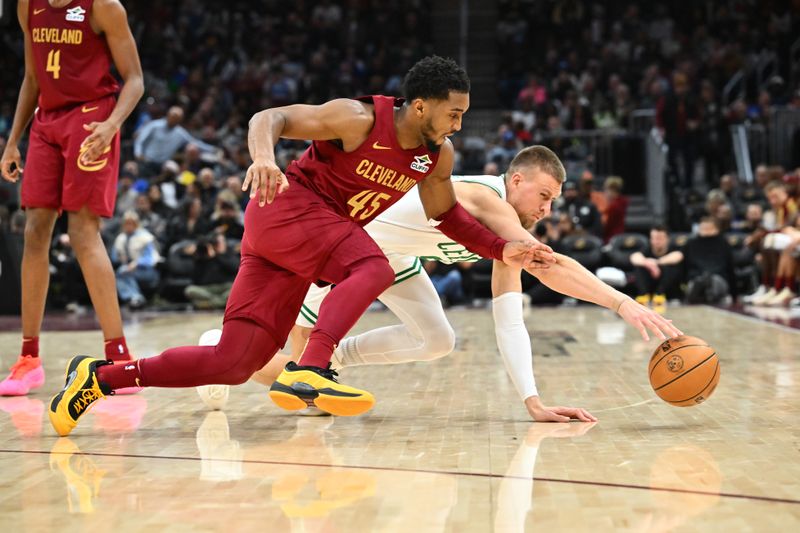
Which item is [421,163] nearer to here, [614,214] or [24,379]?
[24,379]

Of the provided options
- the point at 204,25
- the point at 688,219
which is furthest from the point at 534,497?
the point at 204,25

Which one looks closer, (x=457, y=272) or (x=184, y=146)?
(x=457, y=272)

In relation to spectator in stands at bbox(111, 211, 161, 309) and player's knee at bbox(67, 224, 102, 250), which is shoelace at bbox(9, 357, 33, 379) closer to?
player's knee at bbox(67, 224, 102, 250)

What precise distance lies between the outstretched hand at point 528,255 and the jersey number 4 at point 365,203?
50 centimetres

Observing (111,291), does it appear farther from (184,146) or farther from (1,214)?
(184,146)

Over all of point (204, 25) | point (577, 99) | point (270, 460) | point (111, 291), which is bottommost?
point (270, 460)

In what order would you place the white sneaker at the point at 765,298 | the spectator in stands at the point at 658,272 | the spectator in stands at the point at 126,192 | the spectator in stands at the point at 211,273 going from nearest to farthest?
1. the white sneaker at the point at 765,298
2. the spectator in stands at the point at 658,272
3. the spectator in stands at the point at 211,273
4. the spectator in stands at the point at 126,192

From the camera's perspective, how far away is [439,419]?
398 cm

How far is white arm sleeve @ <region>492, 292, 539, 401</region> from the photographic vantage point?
399 cm

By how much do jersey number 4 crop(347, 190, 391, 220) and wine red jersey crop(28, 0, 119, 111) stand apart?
1685 mm

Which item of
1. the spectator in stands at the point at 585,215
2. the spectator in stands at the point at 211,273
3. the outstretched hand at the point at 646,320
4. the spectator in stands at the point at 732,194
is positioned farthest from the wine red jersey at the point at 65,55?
the spectator in stands at the point at 732,194

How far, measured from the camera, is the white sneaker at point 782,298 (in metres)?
11.2

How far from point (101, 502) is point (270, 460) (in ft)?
2.12

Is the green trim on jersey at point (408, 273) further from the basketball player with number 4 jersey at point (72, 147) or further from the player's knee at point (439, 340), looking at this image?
the basketball player with number 4 jersey at point (72, 147)
